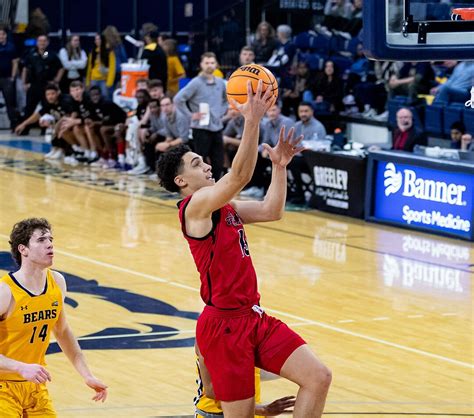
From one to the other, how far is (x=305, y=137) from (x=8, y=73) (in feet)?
35.2

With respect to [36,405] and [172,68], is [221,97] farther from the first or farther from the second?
[36,405]

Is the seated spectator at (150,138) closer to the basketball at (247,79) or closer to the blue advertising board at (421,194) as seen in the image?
the blue advertising board at (421,194)

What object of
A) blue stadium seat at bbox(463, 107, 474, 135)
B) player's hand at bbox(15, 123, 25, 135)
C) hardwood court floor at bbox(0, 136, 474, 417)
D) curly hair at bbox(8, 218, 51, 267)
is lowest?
hardwood court floor at bbox(0, 136, 474, 417)

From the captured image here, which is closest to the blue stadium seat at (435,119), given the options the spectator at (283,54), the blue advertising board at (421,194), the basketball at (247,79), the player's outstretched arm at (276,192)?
the blue advertising board at (421,194)

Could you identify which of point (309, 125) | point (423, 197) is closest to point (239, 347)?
point (423, 197)

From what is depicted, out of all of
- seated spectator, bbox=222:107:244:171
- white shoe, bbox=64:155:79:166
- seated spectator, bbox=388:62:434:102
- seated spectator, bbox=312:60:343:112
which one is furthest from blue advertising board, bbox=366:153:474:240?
white shoe, bbox=64:155:79:166

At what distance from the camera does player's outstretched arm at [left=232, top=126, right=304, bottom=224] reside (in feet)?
22.6

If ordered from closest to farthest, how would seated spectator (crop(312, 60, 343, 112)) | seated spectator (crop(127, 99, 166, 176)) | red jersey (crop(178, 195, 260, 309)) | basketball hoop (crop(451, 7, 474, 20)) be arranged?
red jersey (crop(178, 195, 260, 309))
basketball hoop (crop(451, 7, 474, 20))
seated spectator (crop(127, 99, 166, 176))
seated spectator (crop(312, 60, 343, 112))

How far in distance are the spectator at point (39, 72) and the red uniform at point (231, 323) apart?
19.2m

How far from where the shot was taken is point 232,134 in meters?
18.6

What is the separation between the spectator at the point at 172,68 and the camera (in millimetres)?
22422

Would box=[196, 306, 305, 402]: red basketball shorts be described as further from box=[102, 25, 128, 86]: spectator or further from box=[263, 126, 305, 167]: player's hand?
box=[102, 25, 128, 86]: spectator

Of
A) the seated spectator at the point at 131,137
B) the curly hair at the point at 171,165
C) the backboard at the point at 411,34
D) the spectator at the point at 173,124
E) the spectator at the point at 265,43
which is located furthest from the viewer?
the spectator at the point at 265,43

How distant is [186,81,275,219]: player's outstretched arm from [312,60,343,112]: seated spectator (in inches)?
573
